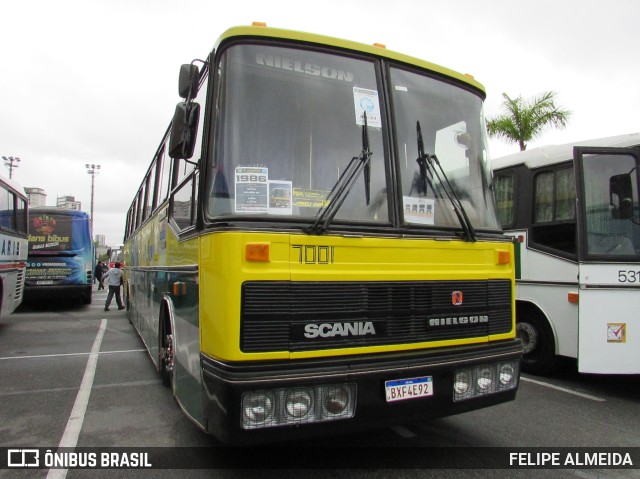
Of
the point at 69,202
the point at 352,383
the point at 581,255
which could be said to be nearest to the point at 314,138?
the point at 352,383

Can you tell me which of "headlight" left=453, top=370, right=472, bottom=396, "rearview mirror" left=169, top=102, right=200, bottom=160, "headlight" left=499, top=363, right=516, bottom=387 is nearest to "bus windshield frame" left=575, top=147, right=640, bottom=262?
"headlight" left=499, top=363, right=516, bottom=387

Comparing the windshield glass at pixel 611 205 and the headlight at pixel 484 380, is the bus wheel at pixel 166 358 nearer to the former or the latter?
the headlight at pixel 484 380

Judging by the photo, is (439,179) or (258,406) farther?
(439,179)

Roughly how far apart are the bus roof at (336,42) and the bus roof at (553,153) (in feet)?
6.59

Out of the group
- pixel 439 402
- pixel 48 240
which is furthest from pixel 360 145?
pixel 48 240

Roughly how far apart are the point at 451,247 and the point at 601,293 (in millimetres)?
2836

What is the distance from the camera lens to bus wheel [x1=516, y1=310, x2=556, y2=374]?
5.99 m

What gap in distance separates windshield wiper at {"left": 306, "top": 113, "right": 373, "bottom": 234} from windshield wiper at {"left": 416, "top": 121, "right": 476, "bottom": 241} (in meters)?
0.46

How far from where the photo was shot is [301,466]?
345 cm

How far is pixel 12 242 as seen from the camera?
31.2ft

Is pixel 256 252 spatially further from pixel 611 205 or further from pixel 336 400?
pixel 611 205

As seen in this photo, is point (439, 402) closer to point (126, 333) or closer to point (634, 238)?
point (634, 238)

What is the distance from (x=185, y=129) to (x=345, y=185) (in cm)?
115

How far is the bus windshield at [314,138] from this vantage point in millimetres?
3000
